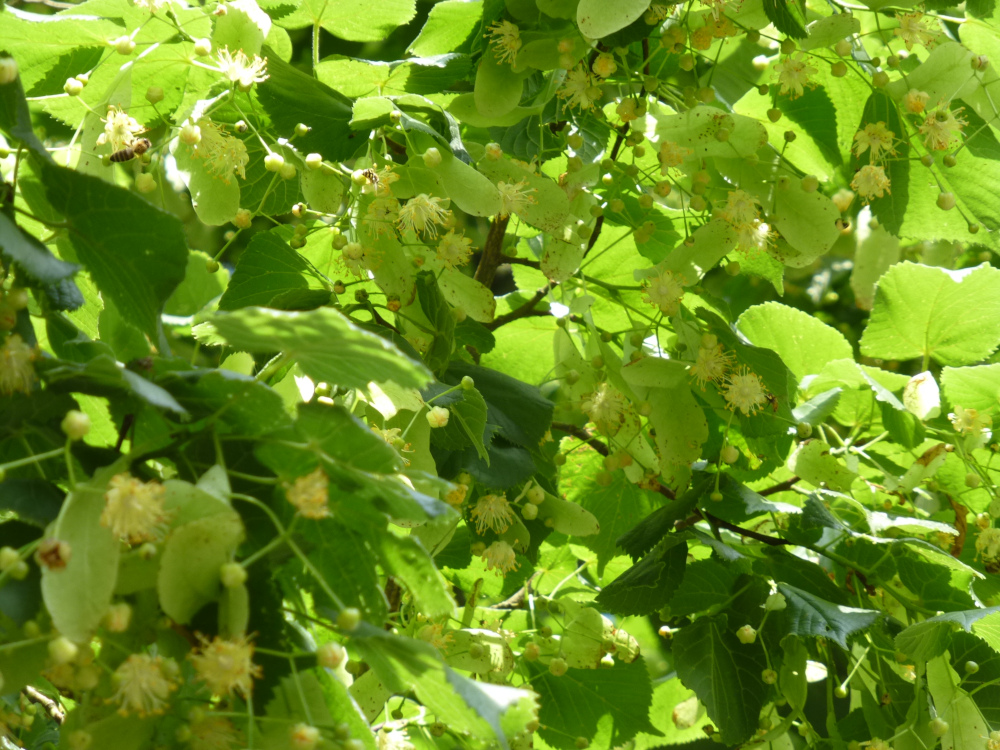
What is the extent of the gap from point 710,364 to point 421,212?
0.31 metres

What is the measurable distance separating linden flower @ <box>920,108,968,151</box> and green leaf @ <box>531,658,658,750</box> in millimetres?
636

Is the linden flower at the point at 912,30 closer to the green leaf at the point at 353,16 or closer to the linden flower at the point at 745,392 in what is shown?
the linden flower at the point at 745,392

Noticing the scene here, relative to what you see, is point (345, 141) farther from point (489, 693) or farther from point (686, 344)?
point (489, 693)

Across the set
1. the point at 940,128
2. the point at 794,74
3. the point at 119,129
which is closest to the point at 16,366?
the point at 119,129

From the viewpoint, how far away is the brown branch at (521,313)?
1076mm

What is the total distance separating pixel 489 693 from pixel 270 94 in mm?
548

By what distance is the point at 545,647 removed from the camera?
101 cm

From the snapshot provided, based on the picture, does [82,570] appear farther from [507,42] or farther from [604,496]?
[604,496]

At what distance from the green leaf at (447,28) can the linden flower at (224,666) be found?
651 millimetres

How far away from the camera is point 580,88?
88 centimetres

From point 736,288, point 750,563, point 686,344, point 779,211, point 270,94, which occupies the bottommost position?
point 736,288

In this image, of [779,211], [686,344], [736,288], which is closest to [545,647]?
[686,344]

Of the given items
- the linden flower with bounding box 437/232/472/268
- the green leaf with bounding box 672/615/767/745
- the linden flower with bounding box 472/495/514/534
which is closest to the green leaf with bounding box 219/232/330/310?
the linden flower with bounding box 437/232/472/268

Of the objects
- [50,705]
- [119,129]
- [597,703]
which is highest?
[119,129]
